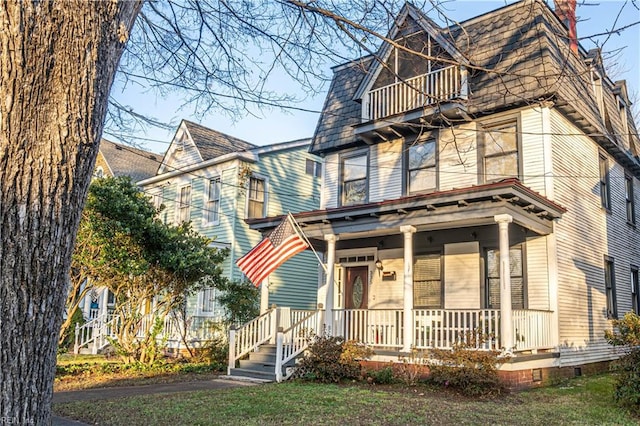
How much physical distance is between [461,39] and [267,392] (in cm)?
953

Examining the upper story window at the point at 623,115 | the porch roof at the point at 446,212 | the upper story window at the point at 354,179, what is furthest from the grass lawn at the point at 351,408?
the upper story window at the point at 623,115

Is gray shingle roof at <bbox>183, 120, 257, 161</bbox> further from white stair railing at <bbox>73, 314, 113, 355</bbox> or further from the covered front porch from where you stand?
the covered front porch

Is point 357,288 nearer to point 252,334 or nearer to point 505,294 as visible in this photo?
point 252,334

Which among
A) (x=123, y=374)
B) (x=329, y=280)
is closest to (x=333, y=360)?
(x=329, y=280)

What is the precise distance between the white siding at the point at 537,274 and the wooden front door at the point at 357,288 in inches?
176

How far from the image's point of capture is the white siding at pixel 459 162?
12.8 meters

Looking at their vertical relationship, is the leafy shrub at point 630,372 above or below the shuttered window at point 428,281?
below

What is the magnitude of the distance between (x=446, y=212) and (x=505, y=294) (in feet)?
6.79

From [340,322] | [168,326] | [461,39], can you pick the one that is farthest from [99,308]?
[461,39]

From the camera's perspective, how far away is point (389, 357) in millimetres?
11359

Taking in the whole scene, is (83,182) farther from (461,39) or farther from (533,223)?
(461,39)

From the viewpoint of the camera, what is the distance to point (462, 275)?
1291 cm

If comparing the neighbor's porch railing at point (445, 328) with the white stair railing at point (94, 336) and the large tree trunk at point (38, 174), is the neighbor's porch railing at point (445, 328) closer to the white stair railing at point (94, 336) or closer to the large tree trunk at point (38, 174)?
the large tree trunk at point (38, 174)

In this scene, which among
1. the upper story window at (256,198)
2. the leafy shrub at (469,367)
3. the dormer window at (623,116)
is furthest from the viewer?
the upper story window at (256,198)
